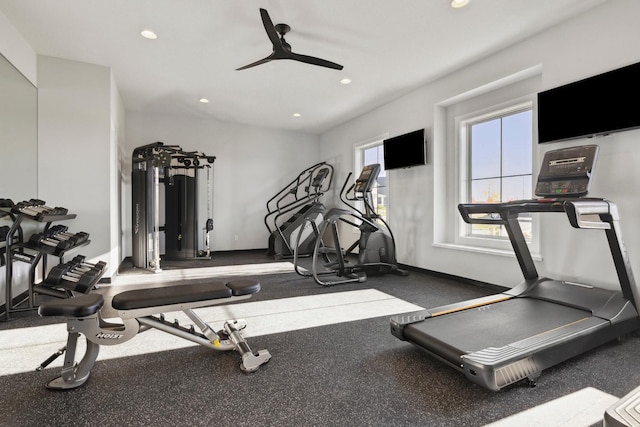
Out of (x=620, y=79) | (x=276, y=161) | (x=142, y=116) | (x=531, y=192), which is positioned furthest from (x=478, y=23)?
(x=142, y=116)

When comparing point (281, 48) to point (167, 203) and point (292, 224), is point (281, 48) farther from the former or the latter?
point (167, 203)

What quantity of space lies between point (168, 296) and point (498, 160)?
157 inches

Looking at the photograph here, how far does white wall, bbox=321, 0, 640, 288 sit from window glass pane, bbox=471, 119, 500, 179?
13.5 inches

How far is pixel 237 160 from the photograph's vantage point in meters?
6.96

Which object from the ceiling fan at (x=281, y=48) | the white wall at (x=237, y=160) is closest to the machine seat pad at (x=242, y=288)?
the ceiling fan at (x=281, y=48)

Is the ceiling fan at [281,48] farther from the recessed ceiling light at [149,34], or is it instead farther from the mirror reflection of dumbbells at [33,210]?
the mirror reflection of dumbbells at [33,210]

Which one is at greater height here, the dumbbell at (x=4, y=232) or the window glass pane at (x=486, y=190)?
the window glass pane at (x=486, y=190)

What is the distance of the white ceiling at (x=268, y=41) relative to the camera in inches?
114

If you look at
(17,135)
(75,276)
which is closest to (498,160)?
(75,276)

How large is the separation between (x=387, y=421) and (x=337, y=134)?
6247 millimetres

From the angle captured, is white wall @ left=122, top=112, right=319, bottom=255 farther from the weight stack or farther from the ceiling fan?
the ceiling fan

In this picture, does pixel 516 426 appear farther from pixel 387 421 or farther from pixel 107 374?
pixel 107 374

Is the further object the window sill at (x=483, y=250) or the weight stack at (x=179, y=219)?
the weight stack at (x=179, y=219)

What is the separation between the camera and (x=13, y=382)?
1.81 metres
